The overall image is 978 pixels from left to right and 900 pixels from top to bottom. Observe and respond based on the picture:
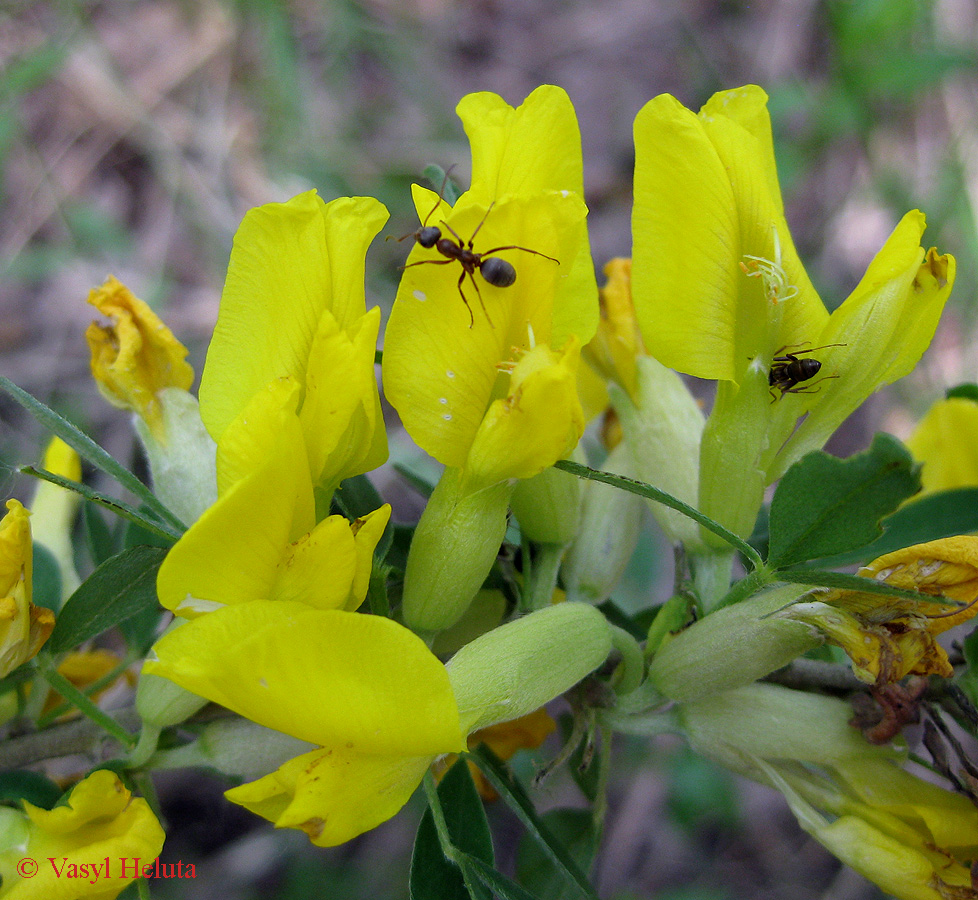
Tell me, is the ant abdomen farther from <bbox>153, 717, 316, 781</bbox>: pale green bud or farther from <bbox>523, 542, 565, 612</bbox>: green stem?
<bbox>153, 717, 316, 781</bbox>: pale green bud

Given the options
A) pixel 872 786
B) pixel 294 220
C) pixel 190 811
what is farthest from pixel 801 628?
pixel 190 811

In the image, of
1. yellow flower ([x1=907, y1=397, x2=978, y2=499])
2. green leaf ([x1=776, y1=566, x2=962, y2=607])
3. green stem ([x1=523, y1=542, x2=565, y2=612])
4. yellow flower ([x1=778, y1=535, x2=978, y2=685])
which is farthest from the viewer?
yellow flower ([x1=907, y1=397, x2=978, y2=499])

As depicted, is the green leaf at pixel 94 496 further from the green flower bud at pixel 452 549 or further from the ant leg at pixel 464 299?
the ant leg at pixel 464 299

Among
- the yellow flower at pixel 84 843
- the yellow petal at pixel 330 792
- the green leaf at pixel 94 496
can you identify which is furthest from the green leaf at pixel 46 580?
the yellow petal at pixel 330 792

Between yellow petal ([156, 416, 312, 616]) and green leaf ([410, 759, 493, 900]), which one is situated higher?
yellow petal ([156, 416, 312, 616])

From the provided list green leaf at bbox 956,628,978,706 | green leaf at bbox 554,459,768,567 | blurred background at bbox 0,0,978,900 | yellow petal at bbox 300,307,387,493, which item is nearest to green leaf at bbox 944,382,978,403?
green leaf at bbox 956,628,978,706

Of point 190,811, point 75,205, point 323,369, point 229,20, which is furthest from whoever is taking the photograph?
point 229,20

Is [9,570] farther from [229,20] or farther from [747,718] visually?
[229,20]
